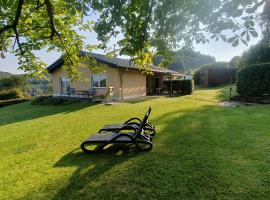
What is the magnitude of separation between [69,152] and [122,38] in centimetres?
385

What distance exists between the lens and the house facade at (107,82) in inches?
835

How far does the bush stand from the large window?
483 inches

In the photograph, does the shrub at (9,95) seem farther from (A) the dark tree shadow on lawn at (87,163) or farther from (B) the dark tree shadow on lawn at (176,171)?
(B) the dark tree shadow on lawn at (176,171)

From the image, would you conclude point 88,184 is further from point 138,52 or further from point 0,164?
point 138,52

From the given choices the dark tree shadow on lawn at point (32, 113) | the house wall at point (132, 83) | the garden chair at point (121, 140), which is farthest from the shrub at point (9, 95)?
the garden chair at point (121, 140)

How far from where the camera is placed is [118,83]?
69.6ft

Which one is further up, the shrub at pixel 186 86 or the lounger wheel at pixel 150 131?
the shrub at pixel 186 86

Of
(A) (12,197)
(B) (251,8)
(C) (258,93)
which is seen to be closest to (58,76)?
(C) (258,93)

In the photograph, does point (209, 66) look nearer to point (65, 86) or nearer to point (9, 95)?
point (65, 86)

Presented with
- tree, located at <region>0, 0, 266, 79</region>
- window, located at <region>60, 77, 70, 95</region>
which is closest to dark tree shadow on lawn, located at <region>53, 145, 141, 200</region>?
tree, located at <region>0, 0, 266, 79</region>

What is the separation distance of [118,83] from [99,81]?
2.31 meters

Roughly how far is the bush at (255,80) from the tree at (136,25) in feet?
35.3

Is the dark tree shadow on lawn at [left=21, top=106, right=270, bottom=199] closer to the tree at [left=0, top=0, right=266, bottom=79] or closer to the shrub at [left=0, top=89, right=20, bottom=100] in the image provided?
the tree at [left=0, top=0, right=266, bottom=79]

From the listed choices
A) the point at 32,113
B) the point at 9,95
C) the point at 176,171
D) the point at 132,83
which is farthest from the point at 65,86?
the point at 176,171
